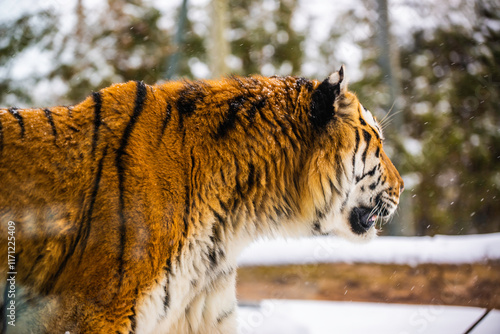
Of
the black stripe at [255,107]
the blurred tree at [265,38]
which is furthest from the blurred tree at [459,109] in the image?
→ the black stripe at [255,107]

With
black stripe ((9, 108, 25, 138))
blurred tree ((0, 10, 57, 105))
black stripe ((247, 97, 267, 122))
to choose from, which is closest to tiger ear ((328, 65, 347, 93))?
black stripe ((247, 97, 267, 122))

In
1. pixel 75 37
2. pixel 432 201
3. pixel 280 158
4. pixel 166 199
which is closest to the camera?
pixel 166 199

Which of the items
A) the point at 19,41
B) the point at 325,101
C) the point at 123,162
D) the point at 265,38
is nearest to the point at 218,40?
the point at 265,38

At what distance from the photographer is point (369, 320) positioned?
3.60m

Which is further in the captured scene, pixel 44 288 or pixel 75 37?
pixel 75 37

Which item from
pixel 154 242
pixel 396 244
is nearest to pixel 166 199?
pixel 154 242

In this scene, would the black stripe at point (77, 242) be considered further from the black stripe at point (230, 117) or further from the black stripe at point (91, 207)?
the black stripe at point (230, 117)

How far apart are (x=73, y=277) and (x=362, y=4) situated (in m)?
7.98

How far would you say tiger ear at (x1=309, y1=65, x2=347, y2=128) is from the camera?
1.85m

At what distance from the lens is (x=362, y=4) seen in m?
7.88

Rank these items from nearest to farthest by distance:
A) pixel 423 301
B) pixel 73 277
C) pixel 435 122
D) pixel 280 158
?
pixel 73 277, pixel 280 158, pixel 423 301, pixel 435 122

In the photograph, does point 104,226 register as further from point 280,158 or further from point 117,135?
point 280,158

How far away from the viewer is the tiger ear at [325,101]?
72.9 inches

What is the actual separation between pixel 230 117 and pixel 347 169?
0.63 meters
